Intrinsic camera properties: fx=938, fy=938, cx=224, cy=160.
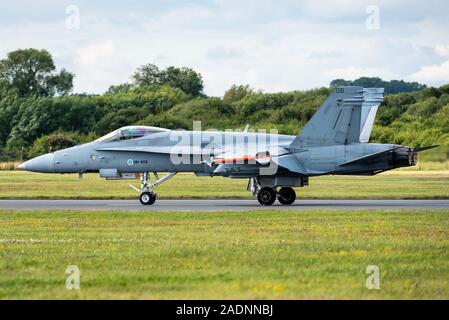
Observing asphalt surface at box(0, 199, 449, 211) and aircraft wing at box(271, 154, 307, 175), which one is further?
aircraft wing at box(271, 154, 307, 175)

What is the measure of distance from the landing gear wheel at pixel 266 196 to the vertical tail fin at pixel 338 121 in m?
1.83

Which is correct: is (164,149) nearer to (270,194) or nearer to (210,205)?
(210,205)

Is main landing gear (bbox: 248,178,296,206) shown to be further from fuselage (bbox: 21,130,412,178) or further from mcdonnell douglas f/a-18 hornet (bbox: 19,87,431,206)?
fuselage (bbox: 21,130,412,178)

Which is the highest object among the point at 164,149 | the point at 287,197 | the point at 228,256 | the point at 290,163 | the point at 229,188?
→ the point at 164,149

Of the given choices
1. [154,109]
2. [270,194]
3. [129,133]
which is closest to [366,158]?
[270,194]

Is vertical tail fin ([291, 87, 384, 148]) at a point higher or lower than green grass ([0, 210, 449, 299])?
higher

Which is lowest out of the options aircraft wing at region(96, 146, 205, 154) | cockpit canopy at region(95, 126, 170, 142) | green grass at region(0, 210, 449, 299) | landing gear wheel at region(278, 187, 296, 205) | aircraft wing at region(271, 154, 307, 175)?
green grass at region(0, 210, 449, 299)

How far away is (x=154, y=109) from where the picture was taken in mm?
78250

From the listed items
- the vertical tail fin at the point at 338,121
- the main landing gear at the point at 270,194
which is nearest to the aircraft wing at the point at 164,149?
the main landing gear at the point at 270,194

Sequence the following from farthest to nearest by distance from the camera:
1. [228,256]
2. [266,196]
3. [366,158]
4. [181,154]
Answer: [181,154] < [266,196] < [366,158] < [228,256]

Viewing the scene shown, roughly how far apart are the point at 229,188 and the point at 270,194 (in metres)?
11.9

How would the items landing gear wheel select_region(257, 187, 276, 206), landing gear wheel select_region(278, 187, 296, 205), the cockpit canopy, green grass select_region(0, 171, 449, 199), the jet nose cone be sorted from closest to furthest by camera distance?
1. landing gear wheel select_region(257, 187, 276, 206)
2. landing gear wheel select_region(278, 187, 296, 205)
3. the cockpit canopy
4. the jet nose cone
5. green grass select_region(0, 171, 449, 199)

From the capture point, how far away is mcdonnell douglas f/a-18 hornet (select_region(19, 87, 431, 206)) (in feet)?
98.8

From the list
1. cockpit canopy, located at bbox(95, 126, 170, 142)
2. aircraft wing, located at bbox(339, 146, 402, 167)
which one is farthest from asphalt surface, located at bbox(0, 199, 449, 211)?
cockpit canopy, located at bbox(95, 126, 170, 142)
